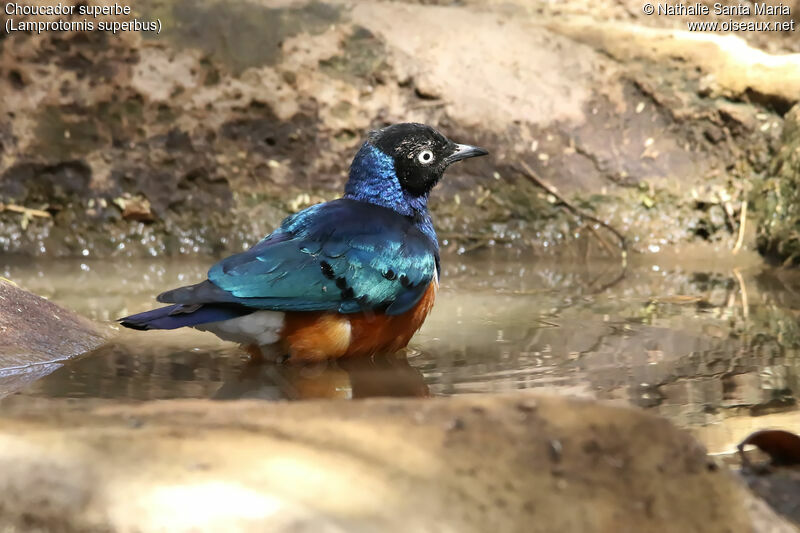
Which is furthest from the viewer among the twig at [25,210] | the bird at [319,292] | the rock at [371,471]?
the twig at [25,210]

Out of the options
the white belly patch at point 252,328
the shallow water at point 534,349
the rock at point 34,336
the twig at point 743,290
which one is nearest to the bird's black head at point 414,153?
the shallow water at point 534,349

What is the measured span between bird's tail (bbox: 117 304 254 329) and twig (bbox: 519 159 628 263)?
3.62 metres

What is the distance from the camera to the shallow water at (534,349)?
3463 millimetres

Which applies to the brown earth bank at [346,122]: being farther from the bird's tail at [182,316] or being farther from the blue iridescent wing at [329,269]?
the bird's tail at [182,316]

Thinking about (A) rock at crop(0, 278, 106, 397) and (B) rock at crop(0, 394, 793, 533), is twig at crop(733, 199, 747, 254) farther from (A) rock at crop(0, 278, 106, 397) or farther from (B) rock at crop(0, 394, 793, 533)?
(B) rock at crop(0, 394, 793, 533)

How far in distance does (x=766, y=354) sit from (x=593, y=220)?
3.00 m

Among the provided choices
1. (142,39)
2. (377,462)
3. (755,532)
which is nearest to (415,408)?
(377,462)

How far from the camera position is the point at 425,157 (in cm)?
472

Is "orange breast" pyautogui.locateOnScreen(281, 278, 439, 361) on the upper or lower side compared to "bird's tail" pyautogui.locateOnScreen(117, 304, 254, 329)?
lower

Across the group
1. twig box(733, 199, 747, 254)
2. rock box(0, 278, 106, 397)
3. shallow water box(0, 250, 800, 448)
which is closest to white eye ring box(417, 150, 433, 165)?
shallow water box(0, 250, 800, 448)

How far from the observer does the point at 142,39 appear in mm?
6820

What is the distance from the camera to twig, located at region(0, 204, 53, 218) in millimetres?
6621

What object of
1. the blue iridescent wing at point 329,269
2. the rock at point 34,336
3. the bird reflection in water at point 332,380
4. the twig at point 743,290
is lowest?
the bird reflection in water at point 332,380

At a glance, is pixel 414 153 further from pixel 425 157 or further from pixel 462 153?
pixel 462 153
